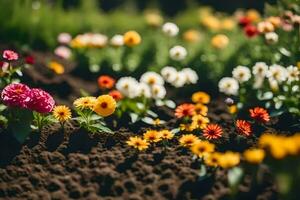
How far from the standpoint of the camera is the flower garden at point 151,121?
2.84 meters

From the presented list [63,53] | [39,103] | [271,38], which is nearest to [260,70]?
[271,38]

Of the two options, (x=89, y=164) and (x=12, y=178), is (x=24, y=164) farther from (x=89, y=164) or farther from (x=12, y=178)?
(x=89, y=164)

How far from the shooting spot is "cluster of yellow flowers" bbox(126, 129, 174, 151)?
3158 mm

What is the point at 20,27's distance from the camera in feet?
17.1

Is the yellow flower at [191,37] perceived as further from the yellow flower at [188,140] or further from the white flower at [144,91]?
the yellow flower at [188,140]

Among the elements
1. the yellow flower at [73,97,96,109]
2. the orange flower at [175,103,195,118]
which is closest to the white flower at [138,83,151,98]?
the orange flower at [175,103,195,118]

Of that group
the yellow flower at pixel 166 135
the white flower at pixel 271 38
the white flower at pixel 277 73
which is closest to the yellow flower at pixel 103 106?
the yellow flower at pixel 166 135

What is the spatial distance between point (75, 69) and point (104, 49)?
0.44 meters

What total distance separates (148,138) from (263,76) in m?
1.04

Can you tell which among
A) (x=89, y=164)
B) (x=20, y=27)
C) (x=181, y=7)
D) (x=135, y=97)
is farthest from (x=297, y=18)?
(x=181, y=7)

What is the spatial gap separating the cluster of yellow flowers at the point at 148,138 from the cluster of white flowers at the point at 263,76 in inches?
29.5

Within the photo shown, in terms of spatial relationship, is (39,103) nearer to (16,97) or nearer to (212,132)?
(16,97)

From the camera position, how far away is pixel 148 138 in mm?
3217

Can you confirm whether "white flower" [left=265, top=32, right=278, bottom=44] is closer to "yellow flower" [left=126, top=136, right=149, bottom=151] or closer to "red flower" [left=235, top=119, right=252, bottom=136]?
"red flower" [left=235, top=119, right=252, bottom=136]
